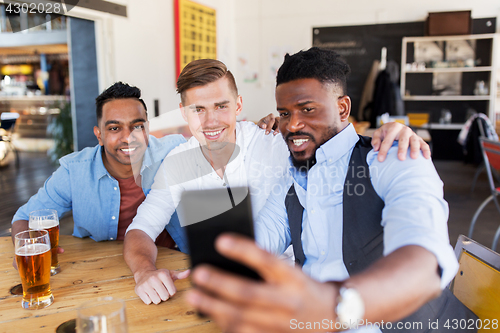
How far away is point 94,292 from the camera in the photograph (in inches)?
42.7

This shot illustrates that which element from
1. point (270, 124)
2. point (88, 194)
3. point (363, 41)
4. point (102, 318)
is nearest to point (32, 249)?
point (102, 318)

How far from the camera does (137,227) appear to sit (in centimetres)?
140

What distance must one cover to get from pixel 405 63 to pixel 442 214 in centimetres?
644

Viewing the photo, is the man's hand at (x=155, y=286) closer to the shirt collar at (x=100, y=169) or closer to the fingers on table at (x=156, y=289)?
the fingers on table at (x=156, y=289)

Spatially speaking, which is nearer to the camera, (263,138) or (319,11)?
(263,138)

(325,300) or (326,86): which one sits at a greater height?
(326,86)

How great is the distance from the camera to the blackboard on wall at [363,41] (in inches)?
253

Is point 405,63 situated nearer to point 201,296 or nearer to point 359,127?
point 359,127

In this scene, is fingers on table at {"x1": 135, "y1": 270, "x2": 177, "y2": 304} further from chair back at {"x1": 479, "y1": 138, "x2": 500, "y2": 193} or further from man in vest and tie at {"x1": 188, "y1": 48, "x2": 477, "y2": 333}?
chair back at {"x1": 479, "y1": 138, "x2": 500, "y2": 193}

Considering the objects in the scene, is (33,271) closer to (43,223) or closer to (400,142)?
(43,223)

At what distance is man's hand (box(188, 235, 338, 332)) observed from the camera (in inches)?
16.1

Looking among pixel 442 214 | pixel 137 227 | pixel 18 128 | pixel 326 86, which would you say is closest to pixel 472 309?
pixel 442 214

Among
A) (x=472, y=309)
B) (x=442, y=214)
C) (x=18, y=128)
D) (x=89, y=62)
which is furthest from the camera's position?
(x=18, y=128)

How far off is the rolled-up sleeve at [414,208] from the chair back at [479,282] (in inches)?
14.4
